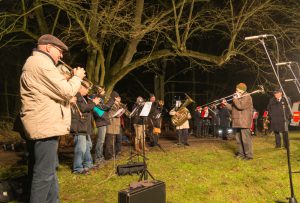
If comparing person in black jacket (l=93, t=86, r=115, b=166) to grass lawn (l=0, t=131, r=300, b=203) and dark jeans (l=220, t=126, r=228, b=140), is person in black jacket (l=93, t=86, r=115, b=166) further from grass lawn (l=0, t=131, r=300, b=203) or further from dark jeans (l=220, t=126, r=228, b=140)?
dark jeans (l=220, t=126, r=228, b=140)

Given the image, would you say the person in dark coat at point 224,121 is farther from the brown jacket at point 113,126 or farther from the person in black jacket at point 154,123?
the brown jacket at point 113,126

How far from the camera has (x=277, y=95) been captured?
1163 centimetres

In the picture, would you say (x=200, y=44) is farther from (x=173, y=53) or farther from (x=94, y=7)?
(x=94, y=7)

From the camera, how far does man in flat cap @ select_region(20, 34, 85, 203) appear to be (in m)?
4.13

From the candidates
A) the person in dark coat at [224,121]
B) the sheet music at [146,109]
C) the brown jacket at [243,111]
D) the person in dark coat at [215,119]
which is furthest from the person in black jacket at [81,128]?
the person in dark coat at [215,119]

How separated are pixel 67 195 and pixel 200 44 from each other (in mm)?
24016

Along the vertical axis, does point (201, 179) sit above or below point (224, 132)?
below

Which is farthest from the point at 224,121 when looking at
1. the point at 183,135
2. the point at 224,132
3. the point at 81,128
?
the point at 81,128

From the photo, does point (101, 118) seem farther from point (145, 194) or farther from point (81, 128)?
point (145, 194)

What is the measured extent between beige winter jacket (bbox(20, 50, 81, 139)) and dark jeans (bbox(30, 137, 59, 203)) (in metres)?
0.15

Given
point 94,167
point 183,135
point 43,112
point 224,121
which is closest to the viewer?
point 43,112

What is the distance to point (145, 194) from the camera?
4.79m

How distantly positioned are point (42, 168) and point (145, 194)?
4.86 feet

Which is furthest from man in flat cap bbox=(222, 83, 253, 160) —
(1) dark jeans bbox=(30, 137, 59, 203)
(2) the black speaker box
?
(1) dark jeans bbox=(30, 137, 59, 203)
